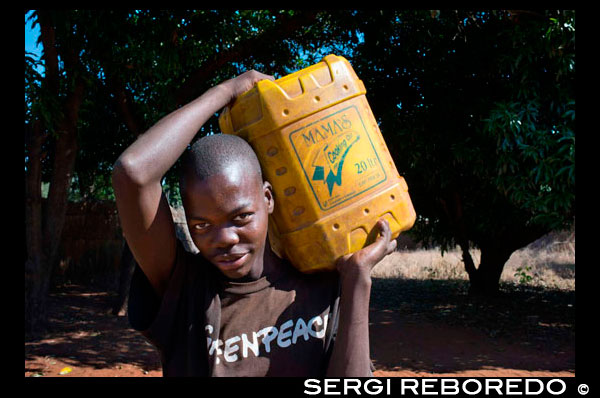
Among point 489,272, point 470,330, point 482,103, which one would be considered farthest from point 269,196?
point 489,272

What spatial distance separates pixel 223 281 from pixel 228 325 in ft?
0.42

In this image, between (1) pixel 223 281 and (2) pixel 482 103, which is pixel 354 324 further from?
(2) pixel 482 103

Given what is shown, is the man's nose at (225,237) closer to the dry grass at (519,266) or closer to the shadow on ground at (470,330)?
the shadow on ground at (470,330)

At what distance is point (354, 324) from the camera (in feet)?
4.56

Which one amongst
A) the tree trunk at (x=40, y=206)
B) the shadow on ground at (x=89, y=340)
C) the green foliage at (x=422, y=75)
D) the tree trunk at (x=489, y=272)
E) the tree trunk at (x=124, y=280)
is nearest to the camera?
the green foliage at (x=422, y=75)

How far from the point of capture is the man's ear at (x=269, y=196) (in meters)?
1.47

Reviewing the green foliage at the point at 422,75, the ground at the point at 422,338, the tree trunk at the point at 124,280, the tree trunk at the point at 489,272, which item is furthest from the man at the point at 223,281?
the tree trunk at the point at 489,272

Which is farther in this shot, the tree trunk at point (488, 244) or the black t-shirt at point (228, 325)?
the tree trunk at point (488, 244)

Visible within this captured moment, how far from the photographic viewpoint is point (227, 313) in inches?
56.5

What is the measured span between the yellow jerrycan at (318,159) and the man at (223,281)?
5cm

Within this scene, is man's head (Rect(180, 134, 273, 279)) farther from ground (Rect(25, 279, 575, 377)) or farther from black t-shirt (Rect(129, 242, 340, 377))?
ground (Rect(25, 279, 575, 377))

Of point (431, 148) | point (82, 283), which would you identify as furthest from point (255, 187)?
point (82, 283)

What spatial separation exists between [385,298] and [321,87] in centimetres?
936

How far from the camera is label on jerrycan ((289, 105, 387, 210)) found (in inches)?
56.8
